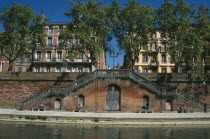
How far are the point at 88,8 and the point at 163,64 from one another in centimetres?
2480

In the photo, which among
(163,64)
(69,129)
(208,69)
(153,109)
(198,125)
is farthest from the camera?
(163,64)

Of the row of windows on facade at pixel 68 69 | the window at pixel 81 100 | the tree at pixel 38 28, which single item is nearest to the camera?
the window at pixel 81 100

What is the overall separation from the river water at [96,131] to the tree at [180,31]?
1223 cm

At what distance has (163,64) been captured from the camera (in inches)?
1975

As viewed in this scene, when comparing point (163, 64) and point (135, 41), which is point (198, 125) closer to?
point (135, 41)

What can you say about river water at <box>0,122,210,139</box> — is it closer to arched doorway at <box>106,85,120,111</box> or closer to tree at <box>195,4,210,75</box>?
arched doorway at <box>106,85,120,111</box>

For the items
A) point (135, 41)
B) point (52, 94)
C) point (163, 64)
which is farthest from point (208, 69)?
point (52, 94)

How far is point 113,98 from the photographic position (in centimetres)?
2788

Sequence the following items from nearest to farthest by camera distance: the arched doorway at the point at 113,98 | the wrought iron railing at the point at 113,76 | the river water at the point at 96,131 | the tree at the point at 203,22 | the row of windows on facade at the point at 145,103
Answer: the river water at the point at 96,131
the wrought iron railing at the point at 113,76
the row of windows on facade at the point at 145,103
the arched doorway at the point at 113,98
the tree at the point at 203,22

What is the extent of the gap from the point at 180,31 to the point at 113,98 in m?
13.6

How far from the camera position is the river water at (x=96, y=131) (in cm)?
1606

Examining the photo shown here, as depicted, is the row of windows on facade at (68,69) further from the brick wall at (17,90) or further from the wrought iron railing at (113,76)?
the wrought iron railing at (113,76)

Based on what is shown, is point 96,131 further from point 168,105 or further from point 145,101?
point 168,105

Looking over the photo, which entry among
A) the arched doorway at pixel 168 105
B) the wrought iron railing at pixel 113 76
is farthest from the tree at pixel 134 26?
the arched doorway at pixel 168 105
